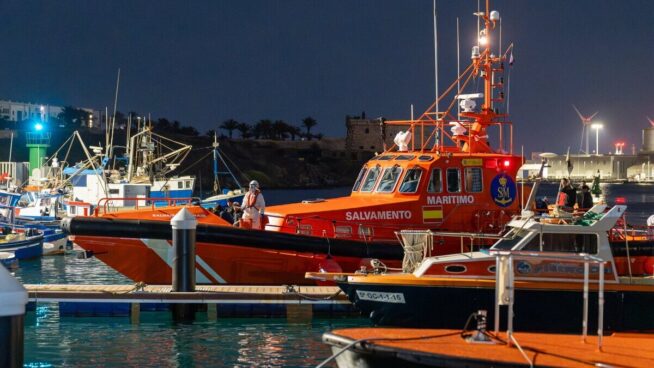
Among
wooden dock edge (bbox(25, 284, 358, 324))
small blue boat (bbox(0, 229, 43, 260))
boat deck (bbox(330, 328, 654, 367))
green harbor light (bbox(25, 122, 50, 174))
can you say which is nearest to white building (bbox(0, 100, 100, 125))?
green harbor light (bbox(25, 122, 50, 174))

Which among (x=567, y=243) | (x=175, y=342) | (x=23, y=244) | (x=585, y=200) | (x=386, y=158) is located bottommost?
(x=175, y=342)

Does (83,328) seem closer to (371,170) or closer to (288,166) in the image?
(371,170)

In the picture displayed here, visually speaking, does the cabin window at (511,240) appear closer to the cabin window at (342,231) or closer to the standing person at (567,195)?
the standing person at (567,195)

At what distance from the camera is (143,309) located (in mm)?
16625

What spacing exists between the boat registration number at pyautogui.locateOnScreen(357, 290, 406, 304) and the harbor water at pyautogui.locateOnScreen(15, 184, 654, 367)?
39.8 inches

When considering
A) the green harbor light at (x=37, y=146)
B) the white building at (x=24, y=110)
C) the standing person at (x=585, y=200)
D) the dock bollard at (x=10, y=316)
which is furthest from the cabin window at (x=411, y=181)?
the white building at (x=24, y=110)

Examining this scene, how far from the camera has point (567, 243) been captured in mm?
14023

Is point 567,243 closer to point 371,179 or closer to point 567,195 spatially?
point 567,195

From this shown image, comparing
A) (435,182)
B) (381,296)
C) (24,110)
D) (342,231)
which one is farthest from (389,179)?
(24,110)

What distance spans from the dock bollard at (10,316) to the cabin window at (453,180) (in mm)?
11068

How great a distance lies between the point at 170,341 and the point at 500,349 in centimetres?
726

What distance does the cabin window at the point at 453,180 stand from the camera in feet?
55.4

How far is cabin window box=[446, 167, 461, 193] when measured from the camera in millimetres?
16891

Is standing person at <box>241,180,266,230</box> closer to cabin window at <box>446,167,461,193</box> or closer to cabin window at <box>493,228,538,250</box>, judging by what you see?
cabin window at <box>446,167,461,193</box>
